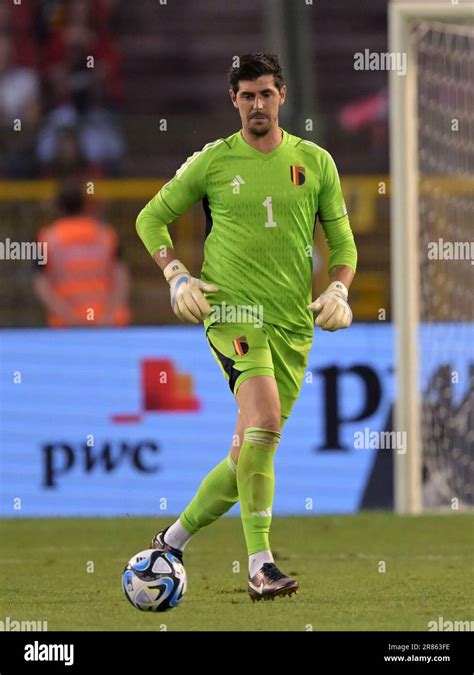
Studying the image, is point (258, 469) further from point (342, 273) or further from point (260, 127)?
point (260, 127)

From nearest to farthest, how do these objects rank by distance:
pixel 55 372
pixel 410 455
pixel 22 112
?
pixel 410 455, pixel 55 372, pixel 22 112

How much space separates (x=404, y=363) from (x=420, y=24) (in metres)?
2.29

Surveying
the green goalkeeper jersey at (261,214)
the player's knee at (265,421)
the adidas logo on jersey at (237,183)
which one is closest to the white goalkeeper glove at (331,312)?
the green goalkeeper jersey at (261,214)

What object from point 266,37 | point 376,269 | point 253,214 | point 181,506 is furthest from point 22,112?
point 253,214

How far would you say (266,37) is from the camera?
1578 centimetres

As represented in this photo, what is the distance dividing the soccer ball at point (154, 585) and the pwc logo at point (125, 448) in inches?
187

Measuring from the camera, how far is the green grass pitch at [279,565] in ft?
20.4

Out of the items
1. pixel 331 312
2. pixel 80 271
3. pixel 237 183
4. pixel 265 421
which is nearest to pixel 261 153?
pixel 237 183

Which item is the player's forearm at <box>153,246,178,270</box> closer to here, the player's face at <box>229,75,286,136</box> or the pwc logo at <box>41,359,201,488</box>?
the player's face at <box>229,75,286,136</box>

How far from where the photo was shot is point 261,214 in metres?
6.64

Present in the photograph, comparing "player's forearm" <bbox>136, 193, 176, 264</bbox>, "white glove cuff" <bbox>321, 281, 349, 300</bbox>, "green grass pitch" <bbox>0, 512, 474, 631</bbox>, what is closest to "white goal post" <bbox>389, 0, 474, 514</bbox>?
"green grass pitch" <bbox>0, 512, 474, 631</bbox>

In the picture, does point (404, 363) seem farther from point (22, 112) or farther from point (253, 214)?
point (22, 112)

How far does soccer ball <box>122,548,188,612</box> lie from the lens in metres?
6.42

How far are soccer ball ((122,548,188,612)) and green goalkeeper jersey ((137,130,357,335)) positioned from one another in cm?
98
